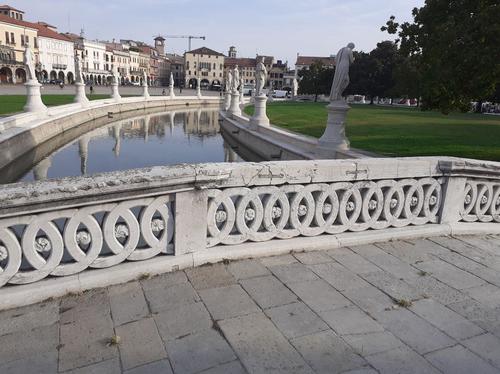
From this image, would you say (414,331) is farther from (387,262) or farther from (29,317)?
(29,317)

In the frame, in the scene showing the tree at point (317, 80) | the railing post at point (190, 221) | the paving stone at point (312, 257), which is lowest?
the paving stone at point (312, 257)

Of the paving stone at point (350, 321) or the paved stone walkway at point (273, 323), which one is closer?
the paved stone walkway at point (273, 323)

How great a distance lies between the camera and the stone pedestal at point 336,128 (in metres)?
10.6

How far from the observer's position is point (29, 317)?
110 inches

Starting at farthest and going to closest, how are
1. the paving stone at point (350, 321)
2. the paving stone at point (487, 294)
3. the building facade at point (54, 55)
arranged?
the building facade at point (54, 55) < the paving stone at point (487, 294) < the paving stone at point (350, 321)

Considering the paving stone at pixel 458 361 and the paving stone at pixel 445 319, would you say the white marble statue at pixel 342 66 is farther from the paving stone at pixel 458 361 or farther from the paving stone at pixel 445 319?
the paving stone at pixel 458 361

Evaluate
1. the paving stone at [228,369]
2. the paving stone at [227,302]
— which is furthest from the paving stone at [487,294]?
the paving stone at [228,369]

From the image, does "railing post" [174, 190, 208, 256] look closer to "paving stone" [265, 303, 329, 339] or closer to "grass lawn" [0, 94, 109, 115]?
"paving stone" [265, 303, 329, 339]

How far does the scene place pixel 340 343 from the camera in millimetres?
2611

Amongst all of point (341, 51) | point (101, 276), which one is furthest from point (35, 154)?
point (101, 276)

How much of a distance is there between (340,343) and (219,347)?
79cm

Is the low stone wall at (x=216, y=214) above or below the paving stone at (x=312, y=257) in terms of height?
above

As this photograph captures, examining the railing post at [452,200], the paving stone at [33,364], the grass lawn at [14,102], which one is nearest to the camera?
the paving stone at [33,364]

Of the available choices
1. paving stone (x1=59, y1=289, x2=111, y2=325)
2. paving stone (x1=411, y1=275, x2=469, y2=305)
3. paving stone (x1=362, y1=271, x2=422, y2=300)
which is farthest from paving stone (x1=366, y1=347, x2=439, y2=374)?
paving stone (x1=59, y1=289, x2=111, y2=325)
